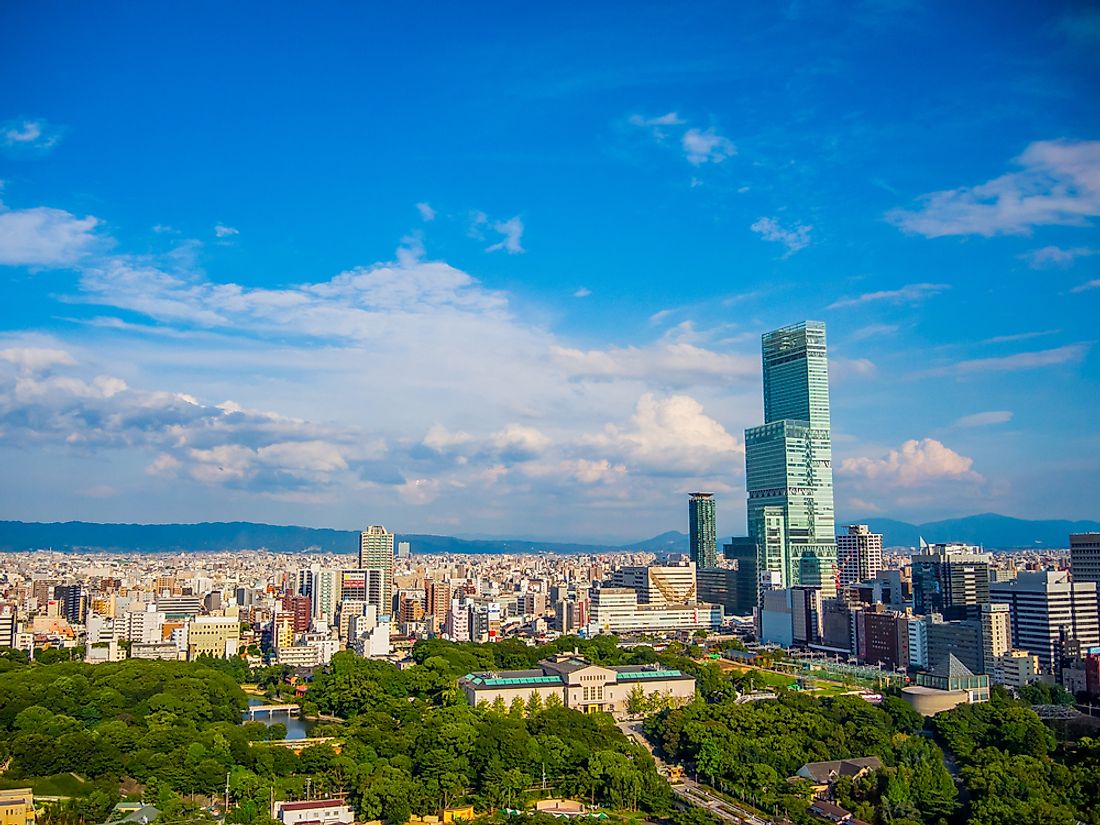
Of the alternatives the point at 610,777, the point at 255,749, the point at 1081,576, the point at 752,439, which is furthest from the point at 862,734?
the point at 752,439

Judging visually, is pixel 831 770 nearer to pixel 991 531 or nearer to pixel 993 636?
pixel 993 636

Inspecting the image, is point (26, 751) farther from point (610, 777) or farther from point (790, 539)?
point (790, 539)

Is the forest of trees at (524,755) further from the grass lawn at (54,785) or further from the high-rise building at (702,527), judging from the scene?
the high-rise building at (702,527)

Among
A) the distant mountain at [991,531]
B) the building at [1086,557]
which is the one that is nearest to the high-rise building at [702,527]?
the building at [1086,557]

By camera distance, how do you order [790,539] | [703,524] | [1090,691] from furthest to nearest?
1. [703,524]
2. [790,539]
3. [1090,691]

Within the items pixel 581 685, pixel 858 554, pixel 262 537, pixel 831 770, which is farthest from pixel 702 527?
pixel 262 537

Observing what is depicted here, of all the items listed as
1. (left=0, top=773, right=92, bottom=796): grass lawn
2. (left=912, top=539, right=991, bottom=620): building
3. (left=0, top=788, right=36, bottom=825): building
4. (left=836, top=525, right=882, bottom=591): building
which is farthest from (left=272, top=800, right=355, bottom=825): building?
(left=836, top=525, right=882, bottom=591): building
